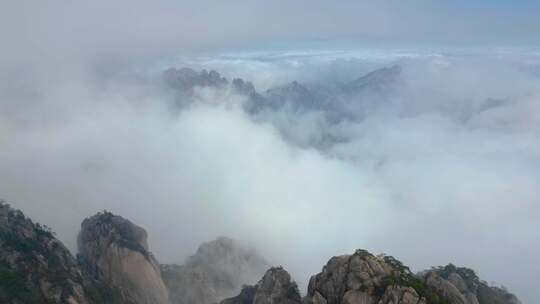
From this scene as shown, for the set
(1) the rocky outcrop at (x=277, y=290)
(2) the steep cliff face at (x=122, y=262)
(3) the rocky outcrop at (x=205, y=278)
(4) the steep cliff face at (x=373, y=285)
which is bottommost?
(3) the rocky outcrop at (x=205, y=278)

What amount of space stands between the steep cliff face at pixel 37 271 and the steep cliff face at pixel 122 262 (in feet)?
38.3

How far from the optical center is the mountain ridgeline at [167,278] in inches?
3258

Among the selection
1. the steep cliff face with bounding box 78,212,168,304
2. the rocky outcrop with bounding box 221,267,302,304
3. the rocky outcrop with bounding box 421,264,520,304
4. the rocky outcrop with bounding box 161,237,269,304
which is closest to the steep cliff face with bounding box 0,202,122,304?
the steep cliff face with bounding box 78,212,168,304

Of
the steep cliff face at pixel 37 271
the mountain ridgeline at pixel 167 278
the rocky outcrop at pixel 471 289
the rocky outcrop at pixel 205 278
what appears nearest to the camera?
the mountain ridgeline at pixel 167 278

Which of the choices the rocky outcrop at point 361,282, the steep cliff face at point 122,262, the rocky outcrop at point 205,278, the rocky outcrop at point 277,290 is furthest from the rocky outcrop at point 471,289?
the rocky outcrop at point 205,278

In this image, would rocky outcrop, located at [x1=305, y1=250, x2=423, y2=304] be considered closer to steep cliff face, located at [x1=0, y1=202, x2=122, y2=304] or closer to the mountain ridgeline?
the mountain ridgeline

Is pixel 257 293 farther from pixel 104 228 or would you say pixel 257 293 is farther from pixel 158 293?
pixel 104 228

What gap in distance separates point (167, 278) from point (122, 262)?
2719 centimetres

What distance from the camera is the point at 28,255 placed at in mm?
111125

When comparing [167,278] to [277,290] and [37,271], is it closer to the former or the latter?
[37,271]

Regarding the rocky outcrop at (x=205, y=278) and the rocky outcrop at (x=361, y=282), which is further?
the rocky outcrop at (x=205, y=278)

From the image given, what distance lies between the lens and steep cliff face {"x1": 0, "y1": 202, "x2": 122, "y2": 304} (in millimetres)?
100438

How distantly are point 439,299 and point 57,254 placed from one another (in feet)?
281

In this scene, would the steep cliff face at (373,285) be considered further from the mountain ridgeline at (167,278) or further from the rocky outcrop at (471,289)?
the rocky outcrop at (471,289)
